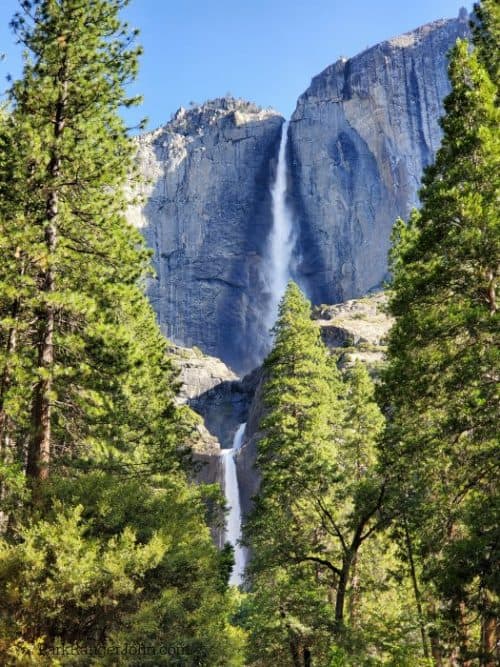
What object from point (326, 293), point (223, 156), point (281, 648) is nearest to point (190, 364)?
point (326, 293)

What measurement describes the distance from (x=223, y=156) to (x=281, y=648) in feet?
309

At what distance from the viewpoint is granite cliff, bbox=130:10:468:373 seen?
3465 inches

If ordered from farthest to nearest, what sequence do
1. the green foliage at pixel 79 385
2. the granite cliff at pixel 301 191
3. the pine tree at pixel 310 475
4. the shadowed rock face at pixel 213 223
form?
1. the shadowed rock face at pixel 213 223
2. the granite cliff at pixel 301 191
3. the pine tree at pixel 310 475
4. the green foliage at pixel 79 385

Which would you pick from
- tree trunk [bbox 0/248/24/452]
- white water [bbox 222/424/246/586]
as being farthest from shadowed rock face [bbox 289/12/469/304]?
tree trunk [bbox 0/248/24/452]

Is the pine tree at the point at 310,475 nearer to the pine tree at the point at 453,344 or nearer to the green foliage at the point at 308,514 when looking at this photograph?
the green foliage at the point at 308,514

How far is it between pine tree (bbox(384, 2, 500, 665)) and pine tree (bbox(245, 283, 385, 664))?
1372 mm

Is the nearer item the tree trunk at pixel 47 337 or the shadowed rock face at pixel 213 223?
the tree trunk at pixel 47 337

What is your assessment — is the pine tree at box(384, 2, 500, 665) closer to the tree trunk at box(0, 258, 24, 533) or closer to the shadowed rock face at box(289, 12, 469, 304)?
the tree trunk at box(0, 258, 24, 533)

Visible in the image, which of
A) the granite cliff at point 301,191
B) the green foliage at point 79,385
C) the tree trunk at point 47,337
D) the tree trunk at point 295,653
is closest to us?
the green foliage at point 79,385

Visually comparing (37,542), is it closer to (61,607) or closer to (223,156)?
(61,607)

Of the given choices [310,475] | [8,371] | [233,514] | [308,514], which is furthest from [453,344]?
[233,514]

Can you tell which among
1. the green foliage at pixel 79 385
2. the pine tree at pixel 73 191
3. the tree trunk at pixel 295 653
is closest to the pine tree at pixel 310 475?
the tree trunk at pixel 295 653

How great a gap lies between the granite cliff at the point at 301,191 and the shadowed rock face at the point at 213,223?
19cm

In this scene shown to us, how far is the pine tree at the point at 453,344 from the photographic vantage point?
896 centimetres
